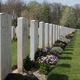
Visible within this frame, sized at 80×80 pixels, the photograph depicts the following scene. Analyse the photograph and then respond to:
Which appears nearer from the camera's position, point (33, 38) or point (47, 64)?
point (47, 64)

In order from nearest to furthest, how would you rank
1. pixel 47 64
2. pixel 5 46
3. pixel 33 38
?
1. pixel 5 46
2. pixel 47 64
3. pixel 33 38

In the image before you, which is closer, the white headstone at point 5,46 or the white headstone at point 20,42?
the white headstone at point 5,46

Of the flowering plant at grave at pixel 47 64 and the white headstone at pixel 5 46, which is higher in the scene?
the white headstone at pixel 5 46

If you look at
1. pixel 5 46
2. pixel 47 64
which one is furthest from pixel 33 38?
pixel 5 46

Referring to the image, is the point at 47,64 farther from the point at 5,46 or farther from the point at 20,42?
the point at 5,46

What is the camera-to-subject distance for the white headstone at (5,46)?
356 inches

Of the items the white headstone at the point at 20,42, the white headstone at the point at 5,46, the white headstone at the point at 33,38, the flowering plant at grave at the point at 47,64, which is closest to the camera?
the white headstone at the point at 5,46

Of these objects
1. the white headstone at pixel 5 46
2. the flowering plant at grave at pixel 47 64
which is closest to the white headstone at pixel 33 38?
the flowering plant at grave at pixel 47 64

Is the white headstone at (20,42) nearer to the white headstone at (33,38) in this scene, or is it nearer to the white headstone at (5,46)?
Result: the white headstone at (33,38)

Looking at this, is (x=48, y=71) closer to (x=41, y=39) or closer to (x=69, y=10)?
(x=41, y=39)

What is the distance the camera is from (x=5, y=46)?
9.46 meters

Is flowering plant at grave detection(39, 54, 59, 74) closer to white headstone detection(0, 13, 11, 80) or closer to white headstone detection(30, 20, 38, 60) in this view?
white headstone detection(30, 20, 38, 60)

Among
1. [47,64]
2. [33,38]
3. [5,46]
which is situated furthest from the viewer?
[33,38]

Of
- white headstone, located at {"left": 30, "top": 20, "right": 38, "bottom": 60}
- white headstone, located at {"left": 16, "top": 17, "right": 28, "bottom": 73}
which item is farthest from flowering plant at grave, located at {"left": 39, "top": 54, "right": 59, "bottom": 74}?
white headstone, located at {"left": 30, "top": 20, "right": 38, "bottom": 60}
